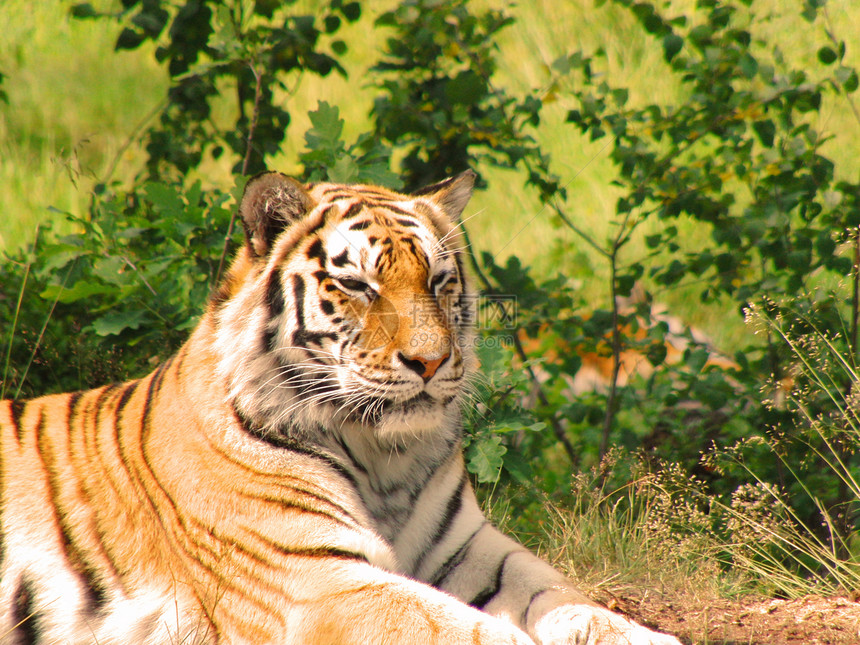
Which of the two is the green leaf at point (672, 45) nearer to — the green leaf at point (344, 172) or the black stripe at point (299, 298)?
the green leaf at point (344, 172)

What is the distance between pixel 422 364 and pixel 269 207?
2.05ft

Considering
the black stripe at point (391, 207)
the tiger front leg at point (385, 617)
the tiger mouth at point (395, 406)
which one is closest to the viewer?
the tiger front leg at point (385, 617)

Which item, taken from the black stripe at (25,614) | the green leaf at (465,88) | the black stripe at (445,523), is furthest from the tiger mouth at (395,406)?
the green leaf at (465,88)

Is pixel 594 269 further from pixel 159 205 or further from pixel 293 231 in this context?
pixel 293 231

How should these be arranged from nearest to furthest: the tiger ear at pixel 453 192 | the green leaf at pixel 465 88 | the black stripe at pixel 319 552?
the black stripe at pixel 319 552, the tiger ear at pixel 453 192, the green leaf at pixel 465 88

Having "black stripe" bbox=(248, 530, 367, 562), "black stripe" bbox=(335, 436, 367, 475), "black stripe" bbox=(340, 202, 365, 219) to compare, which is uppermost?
"black stripe" bbox=(340, 202, 365, 219)

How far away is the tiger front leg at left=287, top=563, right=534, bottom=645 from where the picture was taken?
1.77 metres

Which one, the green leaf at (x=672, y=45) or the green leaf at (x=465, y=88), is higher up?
the green leaf at (x=465, y=88)

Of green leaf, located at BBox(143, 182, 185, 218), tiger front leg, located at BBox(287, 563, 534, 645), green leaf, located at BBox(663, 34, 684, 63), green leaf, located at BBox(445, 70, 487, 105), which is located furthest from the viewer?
green leaf, located at BBox(445, 70, 487, 105)

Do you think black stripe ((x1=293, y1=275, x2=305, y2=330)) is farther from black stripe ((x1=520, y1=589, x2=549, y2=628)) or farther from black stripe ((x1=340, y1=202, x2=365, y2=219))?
black stripe ((x1=520, y1=589, x2=549, y2=628))

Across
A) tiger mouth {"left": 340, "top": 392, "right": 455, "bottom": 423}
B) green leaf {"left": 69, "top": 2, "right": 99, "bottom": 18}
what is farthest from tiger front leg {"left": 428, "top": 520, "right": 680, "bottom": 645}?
green leaf {"left": 69, "top": 2, "right": 99, "bottom": 18}

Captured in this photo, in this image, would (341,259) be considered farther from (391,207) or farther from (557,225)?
(557,225)

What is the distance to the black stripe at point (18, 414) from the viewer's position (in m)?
2.43

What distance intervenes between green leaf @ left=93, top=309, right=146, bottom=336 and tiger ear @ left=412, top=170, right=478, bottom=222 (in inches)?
51.6
